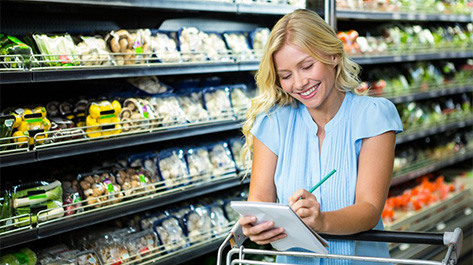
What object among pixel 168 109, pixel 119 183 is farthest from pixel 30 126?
pixel 168 109

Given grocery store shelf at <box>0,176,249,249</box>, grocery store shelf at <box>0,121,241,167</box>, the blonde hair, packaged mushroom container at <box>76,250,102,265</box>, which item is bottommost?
packaged mushroom container at <box>76,250,102,265</box>

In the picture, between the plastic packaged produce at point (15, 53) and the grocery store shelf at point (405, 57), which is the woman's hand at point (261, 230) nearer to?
the plastic packaged produce at point (15, 53)

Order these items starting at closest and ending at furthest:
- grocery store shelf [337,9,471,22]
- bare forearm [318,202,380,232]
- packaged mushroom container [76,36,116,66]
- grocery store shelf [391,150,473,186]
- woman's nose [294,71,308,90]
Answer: bare forearm [318,202,380,232], woman's nose [294,71,308,90], packaged mushroom container [76,36,116,66], grocery store shelf [337,9,471,22], grocery store shelf [391,150,473,186]

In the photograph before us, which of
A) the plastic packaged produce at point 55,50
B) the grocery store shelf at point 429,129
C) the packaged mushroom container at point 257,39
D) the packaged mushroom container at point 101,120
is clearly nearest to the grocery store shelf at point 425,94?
the grocery store shelf at point 429,129

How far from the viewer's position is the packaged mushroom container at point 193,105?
3095 millimetres

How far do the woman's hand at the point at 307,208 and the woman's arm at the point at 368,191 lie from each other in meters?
0.06

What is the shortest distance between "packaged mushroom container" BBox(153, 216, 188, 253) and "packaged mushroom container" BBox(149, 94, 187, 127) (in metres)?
0.53

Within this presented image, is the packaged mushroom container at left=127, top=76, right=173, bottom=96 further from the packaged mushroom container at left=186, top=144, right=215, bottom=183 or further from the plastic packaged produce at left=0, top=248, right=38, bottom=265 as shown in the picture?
the plastic packaged produce at left=0, top=248, right=38, bottom=265

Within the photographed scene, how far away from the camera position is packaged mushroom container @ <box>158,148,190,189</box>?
299 cm

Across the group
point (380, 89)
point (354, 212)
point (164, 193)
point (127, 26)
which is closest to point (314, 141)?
point (354, 212)

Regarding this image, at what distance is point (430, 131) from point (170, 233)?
9.11 feet

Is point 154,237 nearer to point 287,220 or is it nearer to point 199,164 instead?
point 199,164

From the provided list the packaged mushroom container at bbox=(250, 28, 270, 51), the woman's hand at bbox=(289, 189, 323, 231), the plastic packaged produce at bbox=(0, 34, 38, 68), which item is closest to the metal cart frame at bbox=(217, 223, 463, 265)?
the woman's hand at bbox=(289, 189, 323, 231)

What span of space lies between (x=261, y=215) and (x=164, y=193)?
1383 mm
